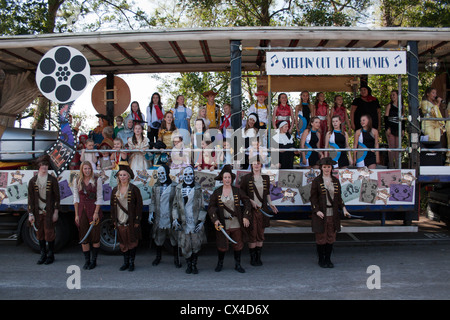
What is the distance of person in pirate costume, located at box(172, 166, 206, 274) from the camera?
6539 mm

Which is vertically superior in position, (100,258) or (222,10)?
(222,10)

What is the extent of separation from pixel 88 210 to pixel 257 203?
2.78 m

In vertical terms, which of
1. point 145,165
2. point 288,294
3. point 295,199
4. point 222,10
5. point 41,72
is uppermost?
point 222,10

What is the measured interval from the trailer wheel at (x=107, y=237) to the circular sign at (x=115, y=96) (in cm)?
373

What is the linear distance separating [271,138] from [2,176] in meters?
5.05

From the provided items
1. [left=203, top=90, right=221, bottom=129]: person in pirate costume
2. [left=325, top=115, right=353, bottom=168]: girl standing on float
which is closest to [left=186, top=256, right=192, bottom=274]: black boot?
[left=325, top=115, right=353, bottom=168]: girl standing on float

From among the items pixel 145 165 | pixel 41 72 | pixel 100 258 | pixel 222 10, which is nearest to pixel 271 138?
pixel 145 165

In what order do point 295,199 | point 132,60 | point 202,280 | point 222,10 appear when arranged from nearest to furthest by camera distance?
point 202,280
point 295,199
point 132,60
point 222,10

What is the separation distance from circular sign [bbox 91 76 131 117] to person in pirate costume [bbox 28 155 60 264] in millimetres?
3624

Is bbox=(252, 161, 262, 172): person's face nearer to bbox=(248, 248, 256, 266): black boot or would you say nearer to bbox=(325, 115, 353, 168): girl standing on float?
bbox=(248, 248, 256, 266): black boot

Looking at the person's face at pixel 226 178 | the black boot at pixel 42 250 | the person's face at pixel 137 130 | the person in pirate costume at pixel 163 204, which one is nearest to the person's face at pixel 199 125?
the person's face at pixel 137 130

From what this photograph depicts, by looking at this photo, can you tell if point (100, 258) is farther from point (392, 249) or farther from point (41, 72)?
point (392, 249)

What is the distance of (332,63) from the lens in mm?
7234

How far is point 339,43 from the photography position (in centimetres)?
862
